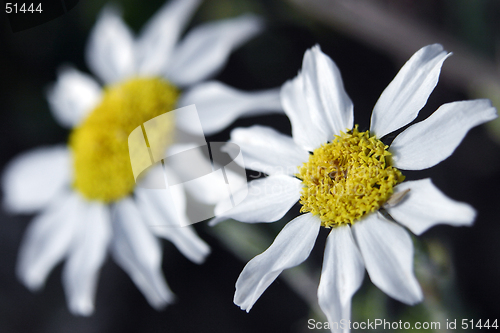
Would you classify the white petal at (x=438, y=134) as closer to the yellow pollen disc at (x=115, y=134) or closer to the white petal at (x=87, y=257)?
the yellow pollen disc at (x=115, y=134)

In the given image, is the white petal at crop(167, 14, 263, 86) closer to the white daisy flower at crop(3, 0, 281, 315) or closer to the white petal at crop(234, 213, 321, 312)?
the white daisy flower at crop(3, 0, 281, 315)

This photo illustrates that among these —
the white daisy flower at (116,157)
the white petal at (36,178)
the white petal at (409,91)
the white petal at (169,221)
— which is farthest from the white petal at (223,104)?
the white petal at (36,178)

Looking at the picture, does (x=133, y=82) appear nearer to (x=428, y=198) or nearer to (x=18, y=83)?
(x=18, y=83)

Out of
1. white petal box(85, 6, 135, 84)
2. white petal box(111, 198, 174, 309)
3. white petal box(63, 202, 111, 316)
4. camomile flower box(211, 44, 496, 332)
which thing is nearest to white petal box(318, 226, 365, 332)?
camomile flower box(211, 44, 496, 332)

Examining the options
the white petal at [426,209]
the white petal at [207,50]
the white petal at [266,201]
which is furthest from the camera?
the white petal at [207,50]

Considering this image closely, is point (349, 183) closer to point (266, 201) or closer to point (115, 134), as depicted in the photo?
point (266, 201)

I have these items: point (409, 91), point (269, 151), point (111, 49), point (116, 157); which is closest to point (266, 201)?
point (269, 151)

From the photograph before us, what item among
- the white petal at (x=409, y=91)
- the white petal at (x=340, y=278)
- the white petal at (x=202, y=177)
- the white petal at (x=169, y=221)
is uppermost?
the white petal at (x=409, y=91)
